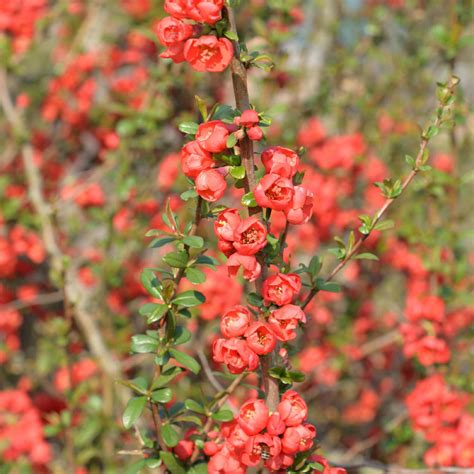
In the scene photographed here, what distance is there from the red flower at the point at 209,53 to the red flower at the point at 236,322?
37cm

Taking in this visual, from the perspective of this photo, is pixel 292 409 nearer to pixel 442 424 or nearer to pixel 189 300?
pixel 189 300

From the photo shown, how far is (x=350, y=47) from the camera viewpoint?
3.39 meters

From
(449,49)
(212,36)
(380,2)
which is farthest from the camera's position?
(380,2)

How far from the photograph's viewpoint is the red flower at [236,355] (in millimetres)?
999

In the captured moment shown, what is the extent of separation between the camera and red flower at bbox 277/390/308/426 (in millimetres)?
1032

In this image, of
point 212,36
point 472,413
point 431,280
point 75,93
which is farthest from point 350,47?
point 212,36

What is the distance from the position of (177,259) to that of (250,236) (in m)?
0.18

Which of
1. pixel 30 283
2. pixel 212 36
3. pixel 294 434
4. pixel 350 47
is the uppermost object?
pixel 212 36

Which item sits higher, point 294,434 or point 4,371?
point 294,434

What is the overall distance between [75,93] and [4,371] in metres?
1.39

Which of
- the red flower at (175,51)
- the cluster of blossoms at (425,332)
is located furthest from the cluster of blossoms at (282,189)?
the cluster of blossoms at (425,332)

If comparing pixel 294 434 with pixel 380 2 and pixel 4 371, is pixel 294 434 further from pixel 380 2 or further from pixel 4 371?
pixel 380 2

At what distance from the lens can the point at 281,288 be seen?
1.02 metres

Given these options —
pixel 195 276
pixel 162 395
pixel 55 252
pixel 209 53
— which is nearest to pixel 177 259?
pixel 195 276
